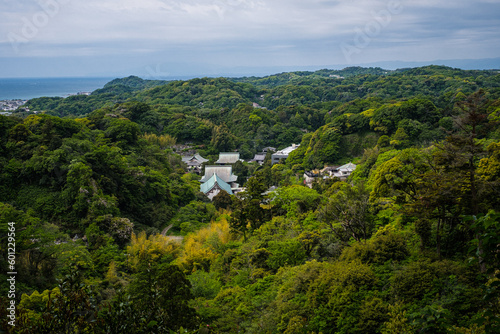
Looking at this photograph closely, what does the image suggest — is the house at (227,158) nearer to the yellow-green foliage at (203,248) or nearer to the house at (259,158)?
the house at (259,158)

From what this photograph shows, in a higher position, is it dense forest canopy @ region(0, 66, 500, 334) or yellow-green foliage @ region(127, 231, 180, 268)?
dense forest canopy @ region(0, 66, 500, 334)

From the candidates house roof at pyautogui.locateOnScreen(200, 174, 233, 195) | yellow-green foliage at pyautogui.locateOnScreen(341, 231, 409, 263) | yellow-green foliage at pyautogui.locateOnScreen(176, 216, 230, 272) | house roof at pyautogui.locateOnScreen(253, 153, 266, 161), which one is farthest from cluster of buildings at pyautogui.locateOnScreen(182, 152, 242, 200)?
yellow-green foliage at pyautogui.locateOnScreen(341, 231, 409, 263)

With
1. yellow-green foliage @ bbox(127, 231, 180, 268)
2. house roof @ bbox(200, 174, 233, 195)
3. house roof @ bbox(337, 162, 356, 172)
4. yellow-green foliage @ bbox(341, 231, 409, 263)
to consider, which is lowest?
yellow-green foliage @ bbox(127, 231, 180, 268)

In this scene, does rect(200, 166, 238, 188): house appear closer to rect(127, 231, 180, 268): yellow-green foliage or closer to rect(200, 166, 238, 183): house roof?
rect(200, 166, 238, 183): house roof

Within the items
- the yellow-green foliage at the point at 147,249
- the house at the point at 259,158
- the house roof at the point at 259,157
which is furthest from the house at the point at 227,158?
the yellow-green foliage at the point at 147,249

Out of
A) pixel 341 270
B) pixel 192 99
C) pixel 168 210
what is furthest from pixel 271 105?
pixel 341 270

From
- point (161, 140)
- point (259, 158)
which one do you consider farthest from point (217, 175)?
point (259, 158)

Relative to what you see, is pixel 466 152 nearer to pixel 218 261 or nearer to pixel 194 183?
pixel 218 261
